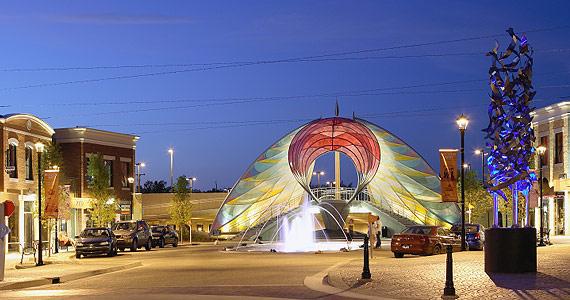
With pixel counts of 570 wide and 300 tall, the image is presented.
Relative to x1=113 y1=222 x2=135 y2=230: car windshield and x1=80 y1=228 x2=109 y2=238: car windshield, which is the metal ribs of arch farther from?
x1=80 y1=228 x2=109 y2=238: car windshield

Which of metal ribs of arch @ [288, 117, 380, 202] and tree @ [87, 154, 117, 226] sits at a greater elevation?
metal ribs of arch @ [288, 117, 380, 202]

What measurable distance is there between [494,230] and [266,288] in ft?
19.0

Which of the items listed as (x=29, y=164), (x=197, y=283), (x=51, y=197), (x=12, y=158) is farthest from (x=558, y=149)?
(x=197, y=283)

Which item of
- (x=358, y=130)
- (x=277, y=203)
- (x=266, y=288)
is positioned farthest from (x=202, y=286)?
(x=277, y=203)

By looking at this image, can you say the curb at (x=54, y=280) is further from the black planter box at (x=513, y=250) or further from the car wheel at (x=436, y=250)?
the black planter box at (x=513, y=250)

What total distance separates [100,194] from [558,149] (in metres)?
31.6

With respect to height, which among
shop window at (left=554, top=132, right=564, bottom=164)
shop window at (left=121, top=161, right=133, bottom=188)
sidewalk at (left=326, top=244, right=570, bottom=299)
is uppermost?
shop window at (left=554, top=132, right=564, bottom=164)

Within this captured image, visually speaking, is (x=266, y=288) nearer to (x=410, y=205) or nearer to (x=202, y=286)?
(x=202, y=286)

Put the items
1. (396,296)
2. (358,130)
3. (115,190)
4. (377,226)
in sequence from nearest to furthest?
(396,296), (377,226), (115,190), (358,130)

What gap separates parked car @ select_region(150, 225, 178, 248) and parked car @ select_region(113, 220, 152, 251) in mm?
3817

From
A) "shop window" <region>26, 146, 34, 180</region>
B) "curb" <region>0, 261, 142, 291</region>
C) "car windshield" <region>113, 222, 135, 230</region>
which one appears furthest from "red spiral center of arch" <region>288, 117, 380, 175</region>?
"curb" <region>0, 261, 142, 291</region>

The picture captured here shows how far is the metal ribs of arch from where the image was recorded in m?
69.2

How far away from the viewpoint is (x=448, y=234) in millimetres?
36312

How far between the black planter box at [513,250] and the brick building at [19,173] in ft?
107
